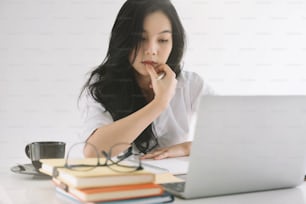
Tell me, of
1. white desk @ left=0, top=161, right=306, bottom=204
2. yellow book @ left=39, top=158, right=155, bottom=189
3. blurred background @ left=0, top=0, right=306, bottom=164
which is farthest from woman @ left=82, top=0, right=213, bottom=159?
yellow book @ left=39, top=158, right=155, bottom=189

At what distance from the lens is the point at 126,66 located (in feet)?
4.91

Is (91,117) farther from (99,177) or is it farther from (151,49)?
(99,177)

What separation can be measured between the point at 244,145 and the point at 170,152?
17.0 inches

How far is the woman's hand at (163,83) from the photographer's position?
1.33 metres

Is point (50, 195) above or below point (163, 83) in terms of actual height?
below

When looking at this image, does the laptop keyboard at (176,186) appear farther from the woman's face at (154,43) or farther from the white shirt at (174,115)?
the woman's face at (154,43)

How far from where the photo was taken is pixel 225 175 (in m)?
0.83

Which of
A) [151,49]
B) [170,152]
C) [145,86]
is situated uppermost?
[151,49]

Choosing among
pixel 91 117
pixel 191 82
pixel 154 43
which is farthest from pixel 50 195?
pixel 191 82

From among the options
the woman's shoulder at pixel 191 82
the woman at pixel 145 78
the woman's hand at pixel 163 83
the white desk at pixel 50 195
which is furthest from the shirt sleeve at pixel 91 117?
the white desk at pixel 50 195

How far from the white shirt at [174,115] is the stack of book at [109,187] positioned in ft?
1.96

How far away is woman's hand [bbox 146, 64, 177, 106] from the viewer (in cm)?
133

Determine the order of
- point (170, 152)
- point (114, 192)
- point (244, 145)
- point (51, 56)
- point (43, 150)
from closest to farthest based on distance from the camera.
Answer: point (114, 192), point (244, 145), point (43, 150), point (170, 152), point (51, 56)

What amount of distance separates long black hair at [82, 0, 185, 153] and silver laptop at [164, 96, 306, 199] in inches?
23.5
